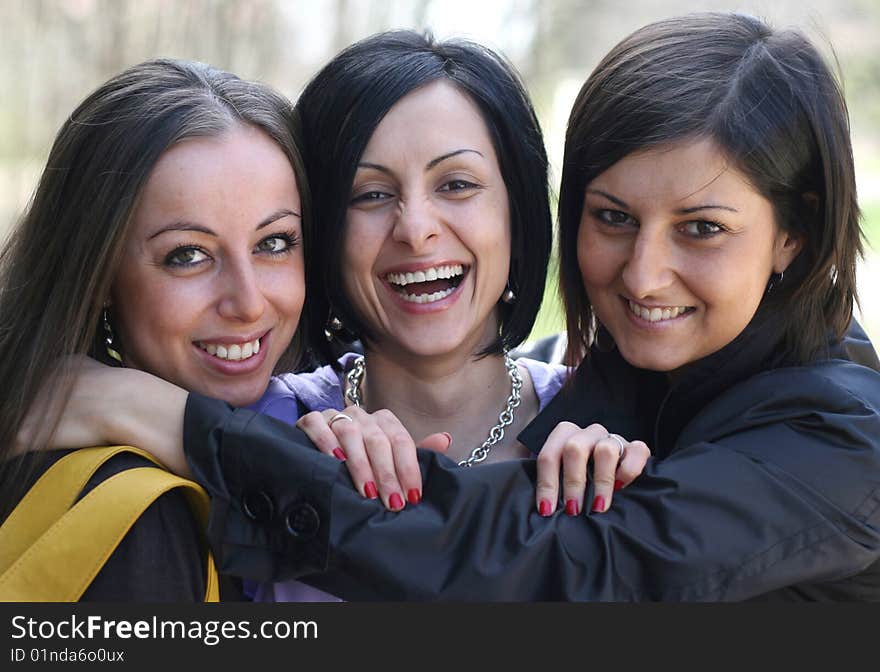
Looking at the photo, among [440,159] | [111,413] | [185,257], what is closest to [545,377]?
[440,159]

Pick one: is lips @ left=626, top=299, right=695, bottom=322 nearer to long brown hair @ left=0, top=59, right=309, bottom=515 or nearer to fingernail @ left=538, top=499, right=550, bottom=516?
fingernail @ left=538, top=499, right=550, bottom=516

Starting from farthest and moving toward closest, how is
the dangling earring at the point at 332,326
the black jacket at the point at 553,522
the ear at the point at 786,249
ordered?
1. the dangling earring at the point at 332,326
2. the ear at the point at 786,249
3. the black jacket at the point at 553,522

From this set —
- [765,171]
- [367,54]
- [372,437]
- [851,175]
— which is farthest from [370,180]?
[851,175]

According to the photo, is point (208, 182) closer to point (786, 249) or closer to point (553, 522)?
point (553, 522)

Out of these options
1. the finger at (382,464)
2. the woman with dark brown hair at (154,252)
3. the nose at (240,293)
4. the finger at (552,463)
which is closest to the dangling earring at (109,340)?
the woman with dark brown hair at (154,252)

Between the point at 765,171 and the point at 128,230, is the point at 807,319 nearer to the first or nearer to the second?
the point at 765,171

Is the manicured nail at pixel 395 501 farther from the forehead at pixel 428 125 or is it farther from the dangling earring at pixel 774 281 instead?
the dangling earring at pixel 774 281

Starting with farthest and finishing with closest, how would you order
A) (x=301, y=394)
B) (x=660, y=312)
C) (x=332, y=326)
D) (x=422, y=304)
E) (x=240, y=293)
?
(x=332, y=326)
(x=301, y=394)
(x=422, y=304)
(x=660, y=312)
(x=240, y=293)

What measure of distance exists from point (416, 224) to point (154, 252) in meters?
0.56

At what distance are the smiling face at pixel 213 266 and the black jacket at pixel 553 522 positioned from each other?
10.1 inches

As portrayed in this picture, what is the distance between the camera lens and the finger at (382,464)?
2102 millimetres

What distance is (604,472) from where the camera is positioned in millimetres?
2156

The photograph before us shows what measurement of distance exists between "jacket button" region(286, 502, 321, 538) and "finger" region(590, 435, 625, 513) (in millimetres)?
504

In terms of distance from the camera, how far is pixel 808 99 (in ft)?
8.06
